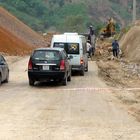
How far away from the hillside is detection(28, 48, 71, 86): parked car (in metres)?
133

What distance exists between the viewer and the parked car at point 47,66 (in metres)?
23.8

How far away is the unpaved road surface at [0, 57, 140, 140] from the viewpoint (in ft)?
38.8

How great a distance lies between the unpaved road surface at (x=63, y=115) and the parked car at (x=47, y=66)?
658mm

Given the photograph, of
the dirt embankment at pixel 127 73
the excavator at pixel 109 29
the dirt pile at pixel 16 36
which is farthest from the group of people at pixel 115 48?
the excavator at pixel 109 29

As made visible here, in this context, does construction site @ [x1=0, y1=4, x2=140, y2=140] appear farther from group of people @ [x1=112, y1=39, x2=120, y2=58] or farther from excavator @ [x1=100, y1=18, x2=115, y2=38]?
group of people @ [x1=112, y1=39, x2=120, y2=58]

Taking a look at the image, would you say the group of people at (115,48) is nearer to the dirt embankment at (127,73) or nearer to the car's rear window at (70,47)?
the dirt embankment at (127,73)

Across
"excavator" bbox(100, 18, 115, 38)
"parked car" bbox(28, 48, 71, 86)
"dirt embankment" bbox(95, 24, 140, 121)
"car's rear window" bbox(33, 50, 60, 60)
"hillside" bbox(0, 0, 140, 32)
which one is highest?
"hillside" bbox(0, 0, 140, 32)

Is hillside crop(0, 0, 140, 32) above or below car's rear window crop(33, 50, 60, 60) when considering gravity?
above

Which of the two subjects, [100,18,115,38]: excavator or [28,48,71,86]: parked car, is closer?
[28,48,71,86]: parked car

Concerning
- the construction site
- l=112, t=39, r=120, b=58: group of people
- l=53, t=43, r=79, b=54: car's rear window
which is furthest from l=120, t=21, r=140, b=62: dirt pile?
l=53, t=43, r=79, b=54: car's rear window

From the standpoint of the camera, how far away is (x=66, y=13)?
180 metres

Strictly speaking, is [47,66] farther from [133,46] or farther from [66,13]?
[66,13]

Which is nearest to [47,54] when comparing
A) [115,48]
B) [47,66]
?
[47,66]

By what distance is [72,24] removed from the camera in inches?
6220
